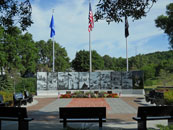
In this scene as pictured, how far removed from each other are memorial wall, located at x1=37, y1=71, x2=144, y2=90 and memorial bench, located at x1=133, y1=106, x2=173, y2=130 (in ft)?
74.0

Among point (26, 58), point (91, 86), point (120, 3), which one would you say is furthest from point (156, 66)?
point (120, 3)

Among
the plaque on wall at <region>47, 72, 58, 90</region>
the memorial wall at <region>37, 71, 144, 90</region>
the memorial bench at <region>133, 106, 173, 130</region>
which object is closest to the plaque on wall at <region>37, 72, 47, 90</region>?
the memorial wall at <region>37, 71, 144, 90</region>

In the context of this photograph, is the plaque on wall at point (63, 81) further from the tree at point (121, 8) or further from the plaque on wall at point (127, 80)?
the tree at point (121, 8)

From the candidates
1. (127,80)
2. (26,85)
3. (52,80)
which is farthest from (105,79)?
(26,85)

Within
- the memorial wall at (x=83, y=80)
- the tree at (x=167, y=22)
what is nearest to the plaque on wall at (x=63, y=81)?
the memorial wall at (x=83, y=80)

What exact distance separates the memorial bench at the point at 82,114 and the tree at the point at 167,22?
25824 mm

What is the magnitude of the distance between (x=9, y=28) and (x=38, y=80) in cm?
2178

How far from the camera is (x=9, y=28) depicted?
906cm

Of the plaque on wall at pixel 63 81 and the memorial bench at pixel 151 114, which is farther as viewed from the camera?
the plaque on wall at pixel 63 81

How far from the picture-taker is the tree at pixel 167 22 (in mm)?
29853

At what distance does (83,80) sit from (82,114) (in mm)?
23297

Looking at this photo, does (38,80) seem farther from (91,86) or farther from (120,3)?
(120,3)

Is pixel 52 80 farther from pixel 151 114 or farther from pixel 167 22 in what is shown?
pixel 151 114

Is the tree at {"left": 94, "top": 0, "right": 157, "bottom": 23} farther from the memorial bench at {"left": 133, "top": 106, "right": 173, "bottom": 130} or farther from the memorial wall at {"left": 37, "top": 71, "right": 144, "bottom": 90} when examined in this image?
the memorial wall at {"left": 37, "top": 71, "right": 144, "bottom": 90}
